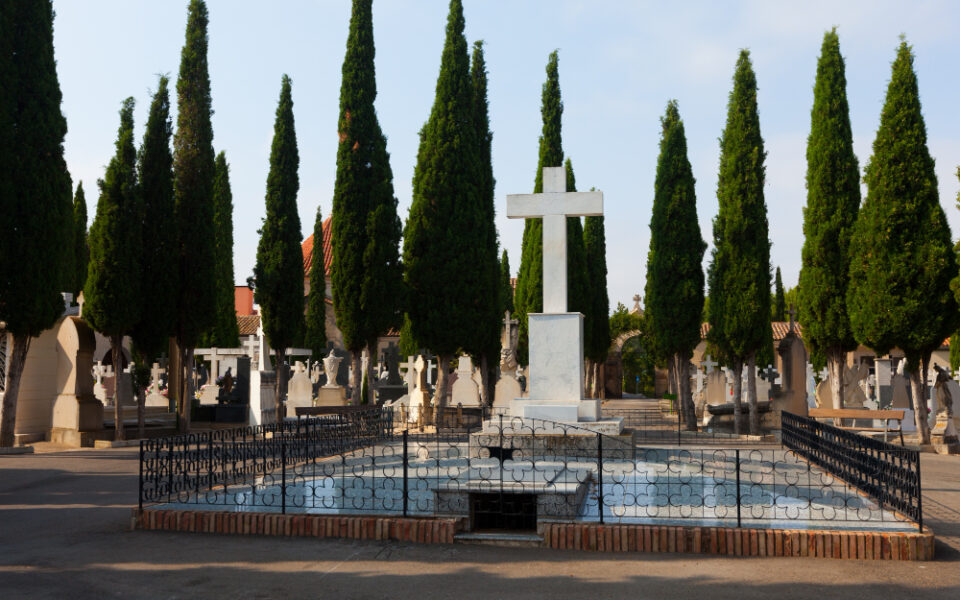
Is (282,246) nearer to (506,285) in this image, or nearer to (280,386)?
(280,386)

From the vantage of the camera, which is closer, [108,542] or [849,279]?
[108,542]

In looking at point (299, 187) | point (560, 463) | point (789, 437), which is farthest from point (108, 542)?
point (299, 187)

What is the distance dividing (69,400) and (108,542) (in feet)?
41.5

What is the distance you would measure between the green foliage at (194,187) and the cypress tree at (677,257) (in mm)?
12691

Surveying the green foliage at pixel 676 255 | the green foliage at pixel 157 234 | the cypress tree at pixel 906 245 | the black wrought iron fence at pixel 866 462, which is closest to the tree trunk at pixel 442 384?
the green foliage at pixel 676 255

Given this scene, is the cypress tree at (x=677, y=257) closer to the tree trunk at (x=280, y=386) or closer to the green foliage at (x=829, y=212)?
the green foliage at (x=829, y=212)

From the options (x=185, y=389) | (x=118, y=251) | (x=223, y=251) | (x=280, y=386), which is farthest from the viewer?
(x=223, y=251)

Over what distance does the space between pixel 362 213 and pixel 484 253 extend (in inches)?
149

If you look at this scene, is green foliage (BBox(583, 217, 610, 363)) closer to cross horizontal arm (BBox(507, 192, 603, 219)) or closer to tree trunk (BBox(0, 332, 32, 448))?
cross horizontal arm (BBox(507, 192, 603, 219))

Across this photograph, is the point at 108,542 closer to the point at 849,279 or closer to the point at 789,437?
the point at 789,437

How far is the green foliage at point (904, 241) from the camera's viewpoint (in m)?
15.9

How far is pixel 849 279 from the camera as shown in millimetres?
18047

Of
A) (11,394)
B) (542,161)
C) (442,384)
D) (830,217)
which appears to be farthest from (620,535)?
(542,161)

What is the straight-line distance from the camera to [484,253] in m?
21.9
